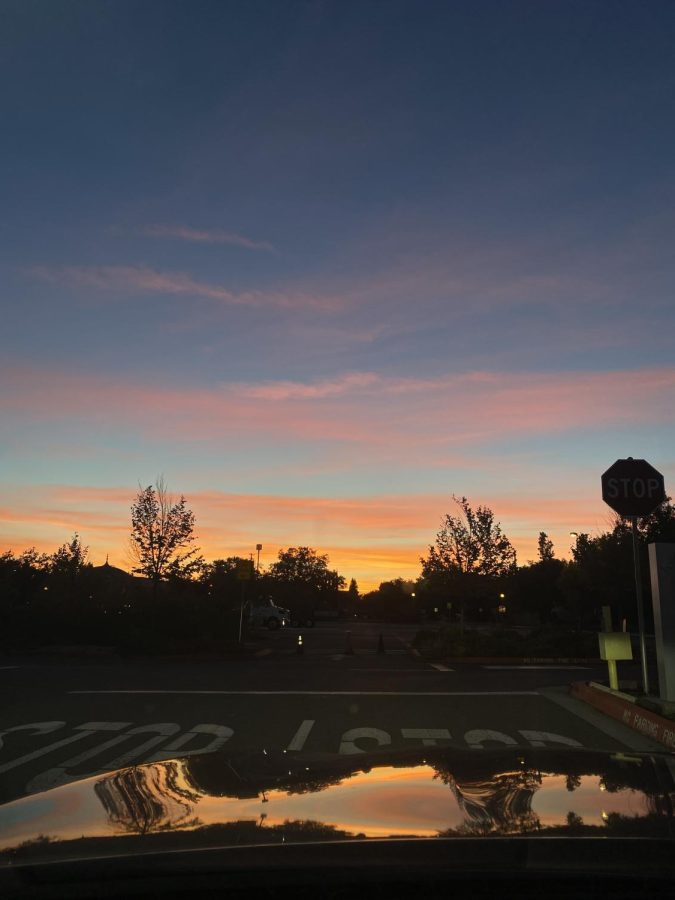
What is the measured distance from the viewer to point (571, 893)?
2223 mm

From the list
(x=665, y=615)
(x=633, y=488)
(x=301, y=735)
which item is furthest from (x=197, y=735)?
(x=633, y=488)

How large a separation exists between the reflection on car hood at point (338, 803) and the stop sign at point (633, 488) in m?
7.79

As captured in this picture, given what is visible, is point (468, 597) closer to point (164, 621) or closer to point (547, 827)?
point (164, 621)

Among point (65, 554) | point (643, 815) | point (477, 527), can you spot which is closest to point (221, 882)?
point (643, 815)

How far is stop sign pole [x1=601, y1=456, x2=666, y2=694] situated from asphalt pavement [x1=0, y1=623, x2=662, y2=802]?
2.60m

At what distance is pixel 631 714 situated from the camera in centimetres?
A: 1070

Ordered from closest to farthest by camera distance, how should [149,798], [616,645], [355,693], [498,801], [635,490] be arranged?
[498,801] < [149,798] < [635,490] < [616,645] < [355,693]

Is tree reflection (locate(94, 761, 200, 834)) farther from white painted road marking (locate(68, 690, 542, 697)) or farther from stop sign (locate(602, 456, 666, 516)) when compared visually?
white painted road marking (locate(68, 690, 542, 697))

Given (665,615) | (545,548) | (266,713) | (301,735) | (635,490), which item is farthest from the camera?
(545,548)

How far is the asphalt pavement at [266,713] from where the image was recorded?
8.77 metres

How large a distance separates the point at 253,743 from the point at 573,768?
5.98 meters

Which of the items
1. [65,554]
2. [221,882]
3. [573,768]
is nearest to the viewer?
[221,882]

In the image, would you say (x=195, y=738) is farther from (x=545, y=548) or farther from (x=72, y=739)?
(x=545, y=548)

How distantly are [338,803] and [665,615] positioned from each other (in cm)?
868
